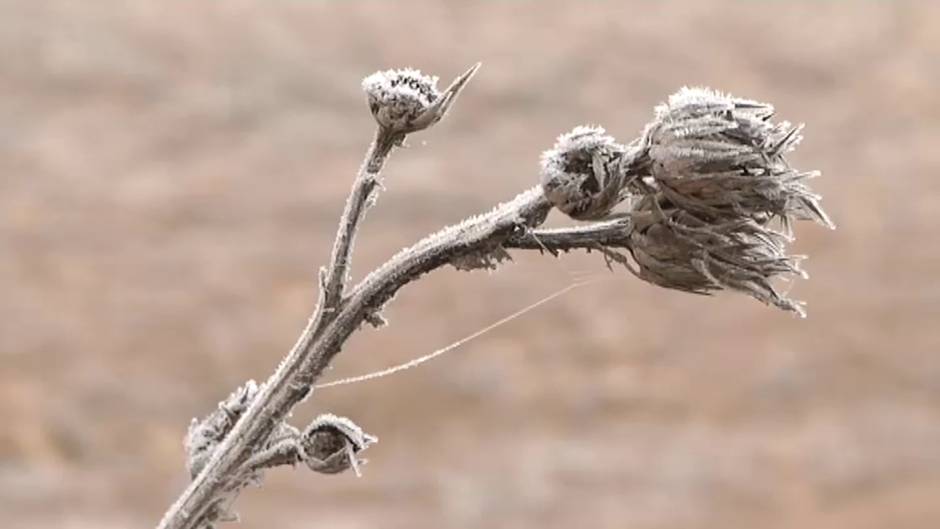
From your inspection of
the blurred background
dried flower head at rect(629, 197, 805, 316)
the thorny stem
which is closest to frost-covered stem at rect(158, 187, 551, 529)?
the thorny stem

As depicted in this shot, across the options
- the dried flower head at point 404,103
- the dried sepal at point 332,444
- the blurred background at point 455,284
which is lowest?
the dried sepal at point 332,444

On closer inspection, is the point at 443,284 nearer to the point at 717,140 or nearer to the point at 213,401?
the point at 213,401

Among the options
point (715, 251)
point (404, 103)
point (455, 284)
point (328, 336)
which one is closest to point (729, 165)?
point (715, 251)

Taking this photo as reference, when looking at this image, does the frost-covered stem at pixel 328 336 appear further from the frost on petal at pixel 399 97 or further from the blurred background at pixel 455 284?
the blurred background at pixel 455 284

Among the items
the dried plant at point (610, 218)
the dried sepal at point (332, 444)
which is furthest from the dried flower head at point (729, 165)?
the dried sepal at point (332, 444)

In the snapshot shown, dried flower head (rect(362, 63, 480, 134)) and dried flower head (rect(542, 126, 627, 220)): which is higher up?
dried flower head (rect(362, 63, 480, 134))

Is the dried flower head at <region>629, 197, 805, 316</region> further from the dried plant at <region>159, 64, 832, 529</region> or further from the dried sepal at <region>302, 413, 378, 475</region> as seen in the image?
the dried sepal at <region>302, 413, 378, 475</region>

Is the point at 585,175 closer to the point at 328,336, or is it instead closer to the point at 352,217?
the point at 352,217
